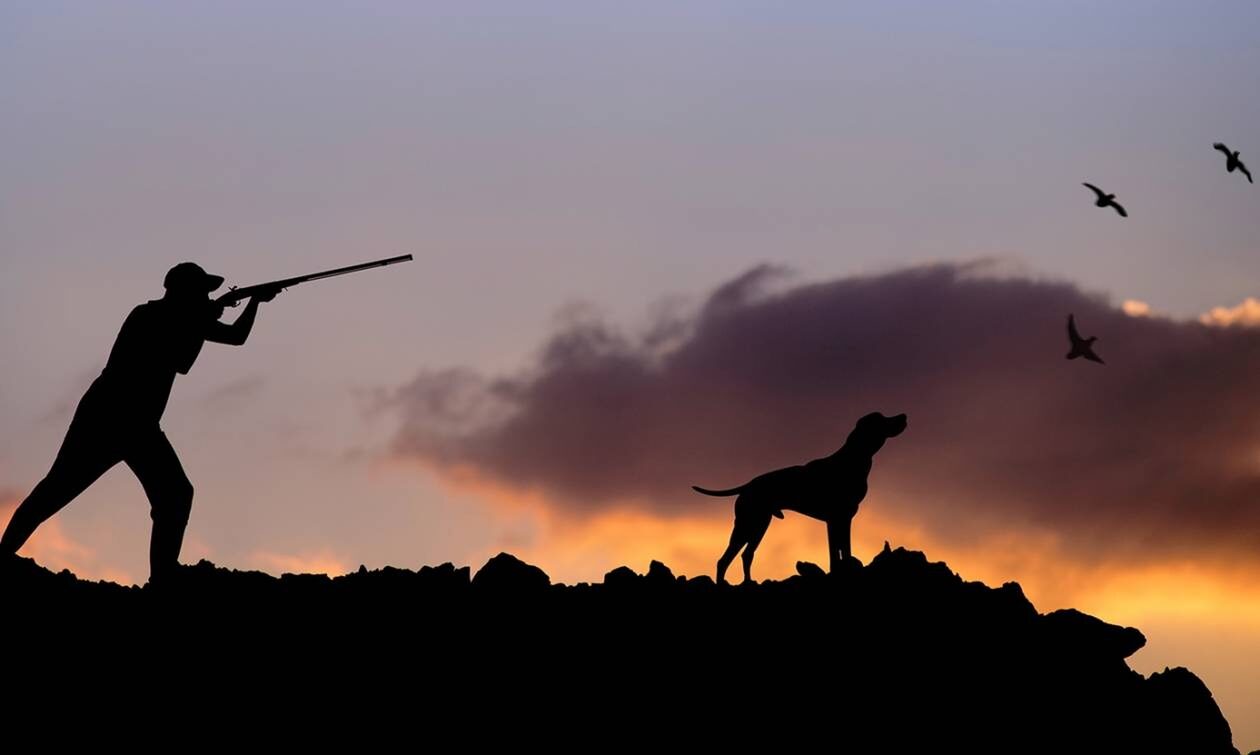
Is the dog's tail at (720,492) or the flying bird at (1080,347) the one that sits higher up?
the flying bird at (1080,347)

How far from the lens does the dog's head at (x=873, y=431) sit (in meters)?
19.3

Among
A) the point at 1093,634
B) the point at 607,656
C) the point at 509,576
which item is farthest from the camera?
the point at 1093,634

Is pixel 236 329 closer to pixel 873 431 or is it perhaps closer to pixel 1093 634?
pixel 873 431

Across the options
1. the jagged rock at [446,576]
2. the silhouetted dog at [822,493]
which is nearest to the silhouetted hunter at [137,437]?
the jagged rock at [446,576]

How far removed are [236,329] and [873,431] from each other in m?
7.48

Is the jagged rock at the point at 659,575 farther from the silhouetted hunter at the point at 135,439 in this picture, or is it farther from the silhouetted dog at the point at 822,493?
the silhouetted hunter at the point at 135,439

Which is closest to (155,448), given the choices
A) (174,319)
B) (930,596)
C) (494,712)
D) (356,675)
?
(174,319)

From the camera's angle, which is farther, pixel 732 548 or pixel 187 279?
pixel 732 548

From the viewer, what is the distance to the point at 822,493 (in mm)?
19016

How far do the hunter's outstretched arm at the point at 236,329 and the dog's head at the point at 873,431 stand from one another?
7.02m

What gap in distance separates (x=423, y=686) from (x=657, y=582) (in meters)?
2.99

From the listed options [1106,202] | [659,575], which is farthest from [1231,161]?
[659,575]

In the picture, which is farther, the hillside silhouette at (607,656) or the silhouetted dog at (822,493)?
the silhouetted dog at (822,493)

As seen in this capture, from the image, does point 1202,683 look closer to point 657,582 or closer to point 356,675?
point 657,582
